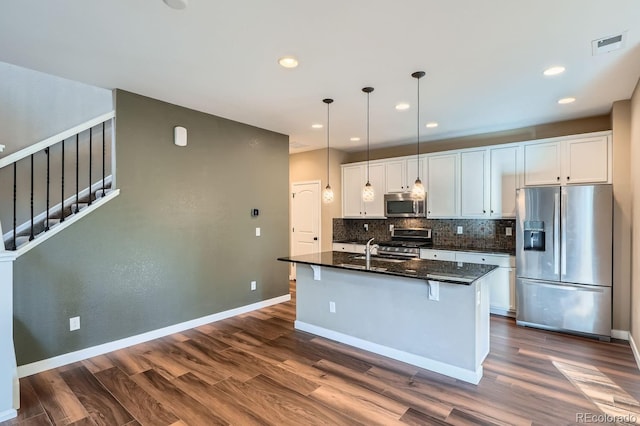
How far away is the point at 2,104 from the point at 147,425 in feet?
13.1

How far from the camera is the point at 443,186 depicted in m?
5.35

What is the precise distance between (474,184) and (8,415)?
5.63 m

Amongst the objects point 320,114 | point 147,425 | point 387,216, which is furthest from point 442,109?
point 147,425

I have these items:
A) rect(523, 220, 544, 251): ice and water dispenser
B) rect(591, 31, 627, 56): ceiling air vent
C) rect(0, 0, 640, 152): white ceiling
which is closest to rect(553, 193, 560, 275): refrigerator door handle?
rect(523, 220, 544, 251): ice and water dispenser

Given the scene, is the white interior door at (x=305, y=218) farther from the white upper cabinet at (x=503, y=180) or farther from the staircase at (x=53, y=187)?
the staircase at (x=53, y=187)

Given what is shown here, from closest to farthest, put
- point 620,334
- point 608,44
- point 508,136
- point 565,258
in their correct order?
point 608,44, point 620,334, point 565,258, point 508,136

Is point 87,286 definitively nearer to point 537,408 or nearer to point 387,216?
point 537,408

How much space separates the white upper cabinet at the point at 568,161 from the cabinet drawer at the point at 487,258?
112 cm

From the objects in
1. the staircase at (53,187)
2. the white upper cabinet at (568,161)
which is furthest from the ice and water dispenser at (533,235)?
the staircase at (53,187)

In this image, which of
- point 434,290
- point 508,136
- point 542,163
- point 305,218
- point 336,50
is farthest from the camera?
point 305,218

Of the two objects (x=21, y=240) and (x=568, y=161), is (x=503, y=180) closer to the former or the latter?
(x=568, y=161)

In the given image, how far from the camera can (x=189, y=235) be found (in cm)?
407

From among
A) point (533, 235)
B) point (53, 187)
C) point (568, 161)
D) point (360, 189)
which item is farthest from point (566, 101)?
point (53, 187)

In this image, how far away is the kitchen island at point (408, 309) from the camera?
2.83 meters
